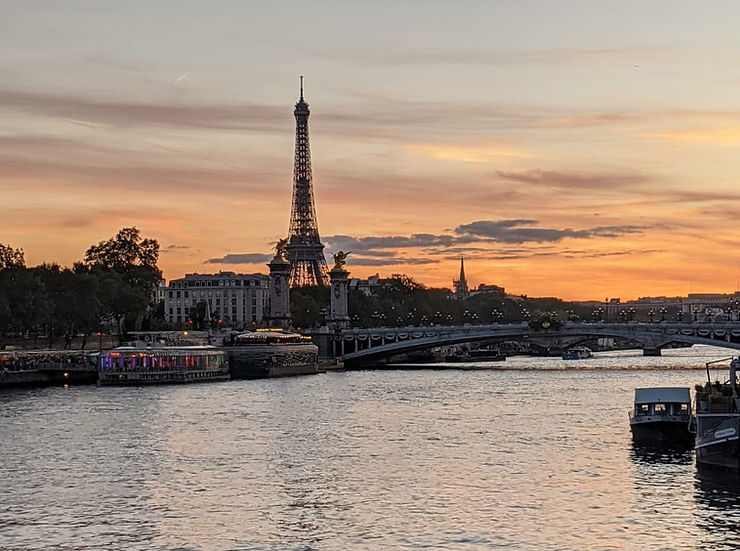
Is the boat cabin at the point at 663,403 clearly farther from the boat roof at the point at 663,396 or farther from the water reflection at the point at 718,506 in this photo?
the water reflection at the point at 718,506

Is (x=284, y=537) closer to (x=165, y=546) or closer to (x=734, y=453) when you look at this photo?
(x=165, y=546)

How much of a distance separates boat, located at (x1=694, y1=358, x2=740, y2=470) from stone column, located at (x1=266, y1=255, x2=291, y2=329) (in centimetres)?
8249

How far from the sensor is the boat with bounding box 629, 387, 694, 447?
4797 cm

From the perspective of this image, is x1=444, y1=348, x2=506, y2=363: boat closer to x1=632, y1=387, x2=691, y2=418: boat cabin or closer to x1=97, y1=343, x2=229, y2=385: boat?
x1=97, y1=343, x2=229, y2=385: boat

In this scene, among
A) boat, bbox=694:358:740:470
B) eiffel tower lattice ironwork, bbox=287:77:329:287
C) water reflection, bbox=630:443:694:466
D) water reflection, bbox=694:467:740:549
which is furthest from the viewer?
eiffel tower lattice ironwork, bbox=287:77:329:287

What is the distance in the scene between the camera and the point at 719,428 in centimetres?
4025

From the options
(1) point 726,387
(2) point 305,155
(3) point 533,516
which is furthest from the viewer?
(2) point 305,155

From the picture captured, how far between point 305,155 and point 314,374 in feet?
202

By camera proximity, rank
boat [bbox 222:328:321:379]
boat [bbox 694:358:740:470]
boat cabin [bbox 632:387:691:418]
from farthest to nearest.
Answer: boat [bbox 222:328:321:379] → boat cabin [bbox 632:387:691:418] → boat [bbox 694:358:740:470]

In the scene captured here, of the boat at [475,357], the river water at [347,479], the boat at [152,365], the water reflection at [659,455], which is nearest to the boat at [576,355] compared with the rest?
the boat at [475,357]

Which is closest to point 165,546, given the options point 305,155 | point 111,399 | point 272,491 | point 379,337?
point 272,491

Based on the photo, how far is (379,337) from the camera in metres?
116

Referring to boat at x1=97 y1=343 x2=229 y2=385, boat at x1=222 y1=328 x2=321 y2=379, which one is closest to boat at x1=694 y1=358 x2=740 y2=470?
boat at x1=97 y1=343 x2=229 y2=385

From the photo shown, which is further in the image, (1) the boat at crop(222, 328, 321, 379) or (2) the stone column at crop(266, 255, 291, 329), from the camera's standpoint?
(2) the stone column at crop(266, 255, 291, 329)
